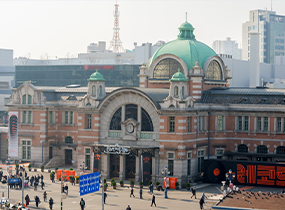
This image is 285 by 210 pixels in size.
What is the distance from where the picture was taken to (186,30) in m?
86.6

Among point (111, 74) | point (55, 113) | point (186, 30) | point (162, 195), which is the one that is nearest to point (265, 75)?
point (111, 74)

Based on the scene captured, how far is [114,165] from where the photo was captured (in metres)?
77.7

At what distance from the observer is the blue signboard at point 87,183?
5062 cm

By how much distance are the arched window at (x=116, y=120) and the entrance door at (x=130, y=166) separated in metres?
4.81

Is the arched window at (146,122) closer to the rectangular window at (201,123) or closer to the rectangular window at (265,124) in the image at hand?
the rectangular window at (201,123)

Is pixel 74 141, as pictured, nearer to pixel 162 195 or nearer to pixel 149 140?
pixel 149 140

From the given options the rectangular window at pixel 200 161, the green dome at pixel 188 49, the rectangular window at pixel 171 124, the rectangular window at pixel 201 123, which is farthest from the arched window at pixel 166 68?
the rectangular window at pixel 200 161

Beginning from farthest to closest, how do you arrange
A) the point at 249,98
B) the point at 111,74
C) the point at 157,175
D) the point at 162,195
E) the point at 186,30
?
the point at 111,74
the point at 186,30
the point at 249,98
the point at 157,175
the point at 162,195

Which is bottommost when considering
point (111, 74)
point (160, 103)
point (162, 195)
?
point (162, 195)

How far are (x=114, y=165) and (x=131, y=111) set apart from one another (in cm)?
862

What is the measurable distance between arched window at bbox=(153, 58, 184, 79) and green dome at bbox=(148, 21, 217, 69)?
134 centimetres

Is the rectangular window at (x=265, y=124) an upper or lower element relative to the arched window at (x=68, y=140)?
upper

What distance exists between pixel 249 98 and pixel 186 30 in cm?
1661

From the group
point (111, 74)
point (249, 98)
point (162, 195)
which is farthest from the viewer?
point (111, 74)
